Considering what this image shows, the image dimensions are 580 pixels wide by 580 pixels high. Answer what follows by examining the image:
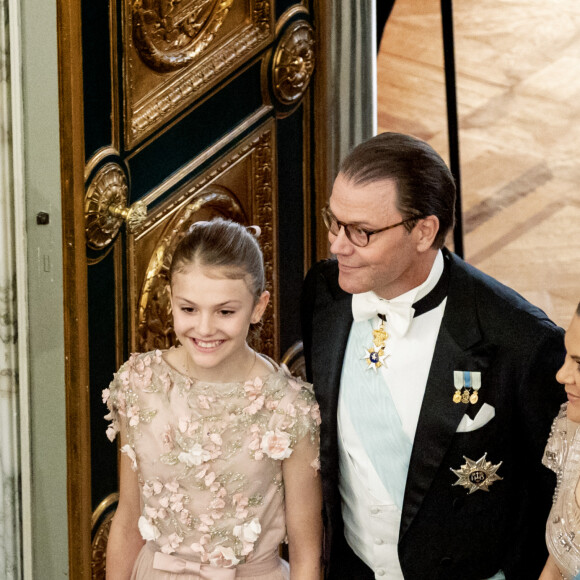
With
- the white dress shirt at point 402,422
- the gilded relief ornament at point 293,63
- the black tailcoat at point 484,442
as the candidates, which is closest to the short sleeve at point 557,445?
the black tailcoat at point 484,442

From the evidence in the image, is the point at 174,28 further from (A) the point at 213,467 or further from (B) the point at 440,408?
(B) the point at 440,408

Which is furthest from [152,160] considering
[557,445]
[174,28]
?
[557,445]

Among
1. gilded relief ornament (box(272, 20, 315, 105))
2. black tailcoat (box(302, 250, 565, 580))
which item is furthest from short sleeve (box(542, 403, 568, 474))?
gilded relief ornament (box(272, 20, 315, 105))

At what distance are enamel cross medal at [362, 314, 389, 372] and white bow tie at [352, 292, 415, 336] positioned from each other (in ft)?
0.11

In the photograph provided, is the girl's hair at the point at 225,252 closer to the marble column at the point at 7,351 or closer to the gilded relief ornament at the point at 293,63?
the marble column at the point at 7,351

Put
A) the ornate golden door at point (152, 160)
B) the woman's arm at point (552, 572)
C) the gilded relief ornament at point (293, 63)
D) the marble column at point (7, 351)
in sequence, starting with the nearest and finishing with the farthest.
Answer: the woman's arm at point (552, 572) → the marble column at point (7, 351) → the ornate golden door at point (152, 160) → the gilded relief ornament at point (293, 63)

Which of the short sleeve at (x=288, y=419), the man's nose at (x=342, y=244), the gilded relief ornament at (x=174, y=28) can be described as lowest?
the short sleeve at (x=288, y=419)

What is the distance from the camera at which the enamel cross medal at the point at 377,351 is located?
8.18ft

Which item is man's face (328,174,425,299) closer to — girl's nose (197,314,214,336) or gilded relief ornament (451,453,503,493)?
girl's nose (197,314,214,336)

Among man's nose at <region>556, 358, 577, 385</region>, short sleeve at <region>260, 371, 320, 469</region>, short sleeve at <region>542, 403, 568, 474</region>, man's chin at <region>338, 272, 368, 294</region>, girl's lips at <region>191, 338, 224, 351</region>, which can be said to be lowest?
short sleeve at <region>260, 371, 320, 469</region>

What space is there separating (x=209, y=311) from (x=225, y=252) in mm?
152

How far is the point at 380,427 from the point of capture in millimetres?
2461

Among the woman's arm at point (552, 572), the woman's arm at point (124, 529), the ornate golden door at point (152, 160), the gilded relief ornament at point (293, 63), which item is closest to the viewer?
the woman's arm at point (552, 572)

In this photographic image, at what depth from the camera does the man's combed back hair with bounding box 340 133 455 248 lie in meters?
2.39
